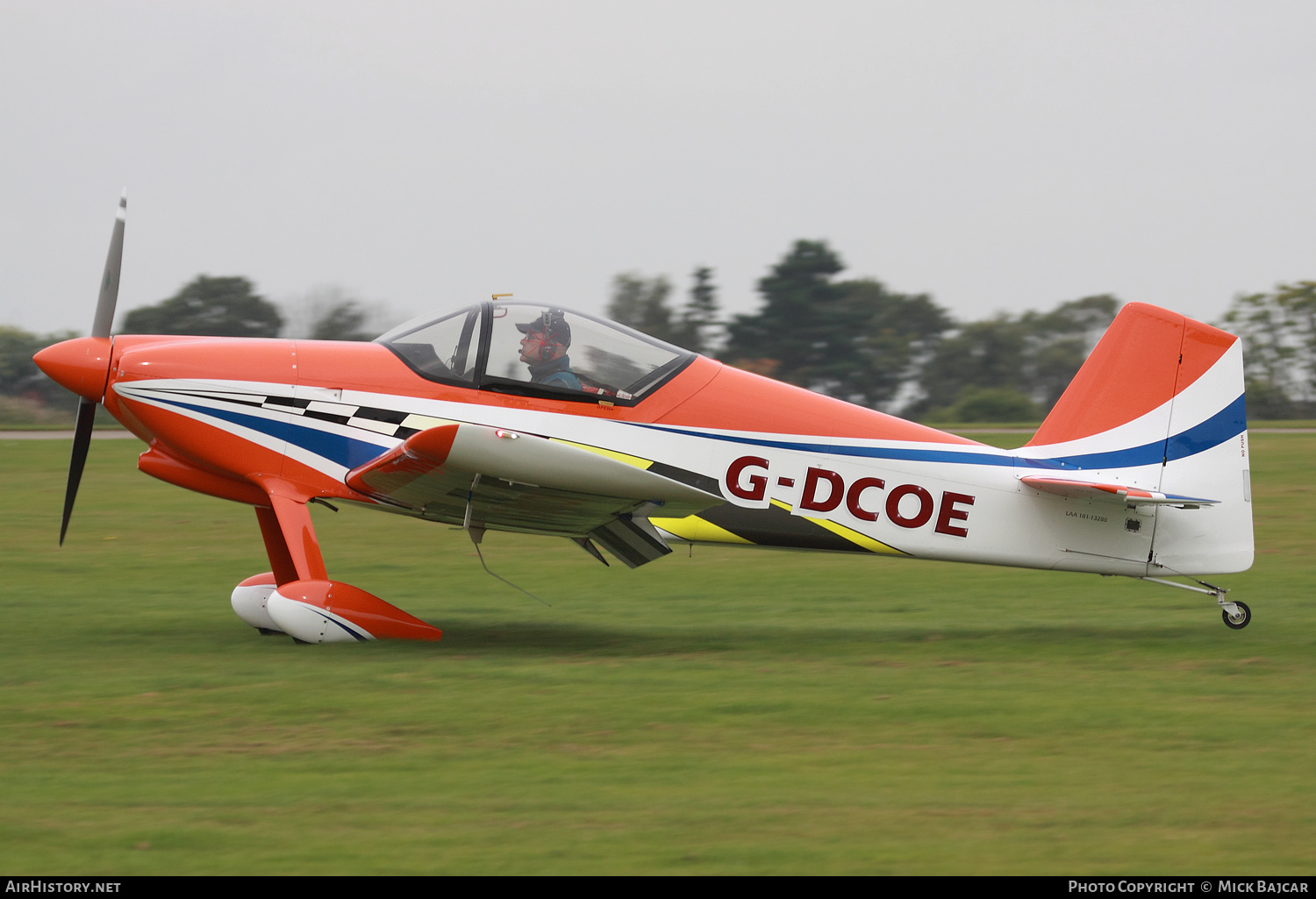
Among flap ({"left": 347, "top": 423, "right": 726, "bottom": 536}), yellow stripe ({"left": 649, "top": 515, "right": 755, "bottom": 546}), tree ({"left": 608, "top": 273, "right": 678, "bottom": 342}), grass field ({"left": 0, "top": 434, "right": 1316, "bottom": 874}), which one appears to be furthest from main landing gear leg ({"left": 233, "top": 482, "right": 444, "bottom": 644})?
tree ({"left": 608, "top": 273, "right": 678, "bottom": 342})

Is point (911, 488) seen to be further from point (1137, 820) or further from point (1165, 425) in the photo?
point (1137, 820)

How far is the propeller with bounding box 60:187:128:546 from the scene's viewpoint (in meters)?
7.17

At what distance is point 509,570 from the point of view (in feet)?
34.7

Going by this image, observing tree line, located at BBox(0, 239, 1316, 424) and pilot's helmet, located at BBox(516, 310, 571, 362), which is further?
tree line, located at BBox(0, 239, 1316, 424)

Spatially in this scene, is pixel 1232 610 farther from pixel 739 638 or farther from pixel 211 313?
pixel 211 313

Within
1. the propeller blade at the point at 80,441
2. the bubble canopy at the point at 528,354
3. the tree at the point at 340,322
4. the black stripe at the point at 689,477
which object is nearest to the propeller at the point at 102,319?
the propeller blade at the point at 80,441

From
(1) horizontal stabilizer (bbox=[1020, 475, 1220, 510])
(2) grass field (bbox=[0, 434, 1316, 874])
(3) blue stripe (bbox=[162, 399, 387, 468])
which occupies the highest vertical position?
(1) horizontal stabilizer (bbox=[1020, 475, 1220, 510])

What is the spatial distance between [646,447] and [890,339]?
38.6m

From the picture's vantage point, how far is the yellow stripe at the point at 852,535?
7.17m

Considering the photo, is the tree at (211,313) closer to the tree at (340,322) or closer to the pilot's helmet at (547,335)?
the tree at (340,322)

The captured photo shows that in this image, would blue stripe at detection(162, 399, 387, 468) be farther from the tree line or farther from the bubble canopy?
the tree line

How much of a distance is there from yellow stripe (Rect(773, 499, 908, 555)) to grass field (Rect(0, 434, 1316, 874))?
60 centimetres

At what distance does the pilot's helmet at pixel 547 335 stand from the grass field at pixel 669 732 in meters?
1.77
